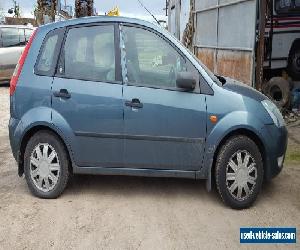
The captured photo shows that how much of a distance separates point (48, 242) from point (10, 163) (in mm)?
2657

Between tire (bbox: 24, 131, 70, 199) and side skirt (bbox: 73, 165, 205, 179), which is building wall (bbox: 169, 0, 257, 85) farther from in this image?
tire (bbox: 24, 131, 70, 199)

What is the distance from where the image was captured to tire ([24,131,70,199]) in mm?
4930

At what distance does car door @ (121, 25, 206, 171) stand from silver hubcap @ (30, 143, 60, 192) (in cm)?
79

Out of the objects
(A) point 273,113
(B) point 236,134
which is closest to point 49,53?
(B) point 236,134

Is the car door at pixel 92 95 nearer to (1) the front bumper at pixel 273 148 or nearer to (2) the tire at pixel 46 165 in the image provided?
(2) the tire at pixel 46 165

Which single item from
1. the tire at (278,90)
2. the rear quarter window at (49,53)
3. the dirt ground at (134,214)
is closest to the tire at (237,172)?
the dirt ground at (134,214)

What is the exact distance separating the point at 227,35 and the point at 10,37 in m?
6.90

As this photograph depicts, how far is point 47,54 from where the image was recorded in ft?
16.4

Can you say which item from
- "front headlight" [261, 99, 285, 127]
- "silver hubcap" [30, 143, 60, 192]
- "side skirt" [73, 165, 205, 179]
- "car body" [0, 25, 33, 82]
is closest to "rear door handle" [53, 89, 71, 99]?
"silver hubcap" [30, 143, 60, 192]

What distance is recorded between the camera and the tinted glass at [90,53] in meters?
4.84

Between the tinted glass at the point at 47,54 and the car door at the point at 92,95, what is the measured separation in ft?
0.41

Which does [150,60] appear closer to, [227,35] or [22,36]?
[227,35]

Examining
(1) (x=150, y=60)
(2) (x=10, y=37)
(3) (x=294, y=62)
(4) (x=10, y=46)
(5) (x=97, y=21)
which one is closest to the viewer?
(1) (x=150, y=60)

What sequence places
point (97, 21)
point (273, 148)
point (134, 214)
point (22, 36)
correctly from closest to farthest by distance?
point (134, 214) < point (273, 148) < point (97, 21) < point (22, 36)
